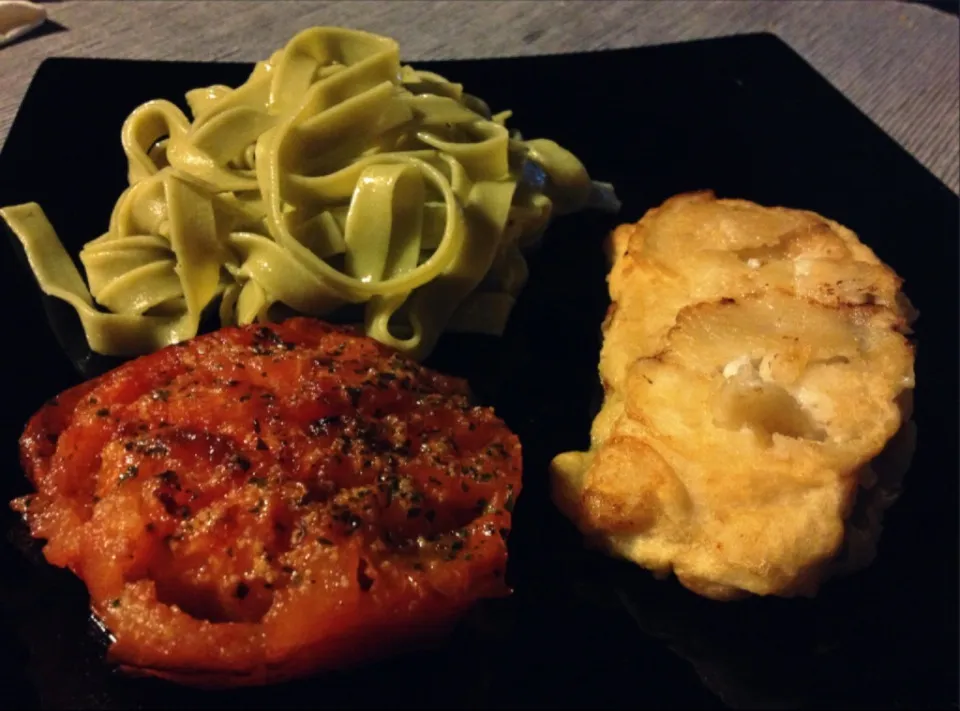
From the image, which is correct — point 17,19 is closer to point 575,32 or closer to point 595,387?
point 575,32

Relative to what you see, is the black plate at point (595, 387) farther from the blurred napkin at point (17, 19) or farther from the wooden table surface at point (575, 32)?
the blurred napkin at point (17, 19)

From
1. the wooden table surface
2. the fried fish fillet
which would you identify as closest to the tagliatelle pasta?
the fried fish fillet

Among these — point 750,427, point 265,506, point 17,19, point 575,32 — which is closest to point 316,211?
point 265,506

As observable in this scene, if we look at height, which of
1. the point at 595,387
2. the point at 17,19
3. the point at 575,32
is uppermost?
the point at 17,19

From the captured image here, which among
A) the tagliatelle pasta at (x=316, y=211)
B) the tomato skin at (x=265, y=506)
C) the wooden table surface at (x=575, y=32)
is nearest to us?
the tomato skin at (x=265, y=506)

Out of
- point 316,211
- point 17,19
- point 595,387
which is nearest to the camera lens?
point 595,387

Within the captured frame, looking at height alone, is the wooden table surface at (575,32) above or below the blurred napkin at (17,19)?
below

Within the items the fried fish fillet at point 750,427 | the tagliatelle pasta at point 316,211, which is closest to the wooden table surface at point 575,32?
the tagliatelle pasta at point 316,211
